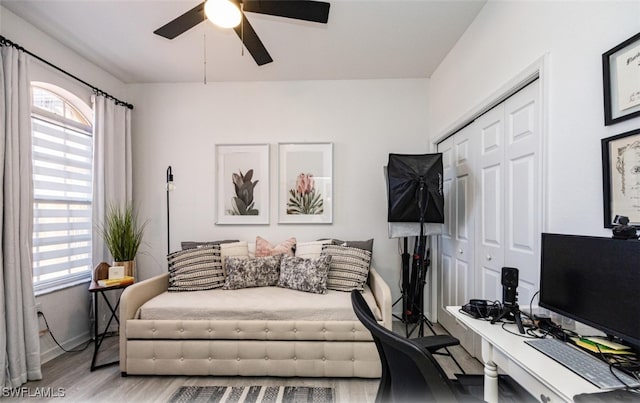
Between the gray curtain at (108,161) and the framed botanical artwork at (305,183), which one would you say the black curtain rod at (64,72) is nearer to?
the gray curtain at (108,161)

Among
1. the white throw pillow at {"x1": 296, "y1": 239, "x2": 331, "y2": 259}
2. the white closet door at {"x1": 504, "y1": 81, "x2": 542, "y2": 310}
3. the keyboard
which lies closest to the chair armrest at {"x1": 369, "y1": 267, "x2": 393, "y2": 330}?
the white throw pillow at {"x1": 296, "y1": 239, "x2": 331, "y2": 259}

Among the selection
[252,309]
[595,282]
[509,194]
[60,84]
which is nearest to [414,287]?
[509,194]

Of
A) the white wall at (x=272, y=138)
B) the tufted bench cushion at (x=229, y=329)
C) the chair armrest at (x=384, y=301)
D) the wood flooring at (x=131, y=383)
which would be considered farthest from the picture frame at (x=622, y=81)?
the white wall at (x=272, y=138)

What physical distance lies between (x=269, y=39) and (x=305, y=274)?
2.06 metres

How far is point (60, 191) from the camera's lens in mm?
2604

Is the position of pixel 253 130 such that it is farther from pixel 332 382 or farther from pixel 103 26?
pixel 332 382

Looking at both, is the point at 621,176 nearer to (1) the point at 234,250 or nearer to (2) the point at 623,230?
(2) the point at 623,230

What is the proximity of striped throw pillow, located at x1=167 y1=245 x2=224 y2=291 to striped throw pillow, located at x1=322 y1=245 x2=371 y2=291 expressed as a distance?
1.05m

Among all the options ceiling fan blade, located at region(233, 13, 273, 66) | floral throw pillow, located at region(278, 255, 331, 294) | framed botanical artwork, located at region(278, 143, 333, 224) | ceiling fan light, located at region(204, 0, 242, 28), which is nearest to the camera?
ceiling fan light, located at region(204, 0, 242, 28)

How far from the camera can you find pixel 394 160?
8.16ft

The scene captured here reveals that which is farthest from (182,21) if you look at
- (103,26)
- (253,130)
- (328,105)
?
(328,105)

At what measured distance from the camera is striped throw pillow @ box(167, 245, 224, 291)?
2605 mm

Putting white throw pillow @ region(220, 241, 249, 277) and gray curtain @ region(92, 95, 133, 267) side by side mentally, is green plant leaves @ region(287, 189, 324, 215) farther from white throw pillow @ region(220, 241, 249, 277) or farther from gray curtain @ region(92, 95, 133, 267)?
gray curtain @ region(92, 95, 133, 267)

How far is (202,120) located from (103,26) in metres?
1.21
